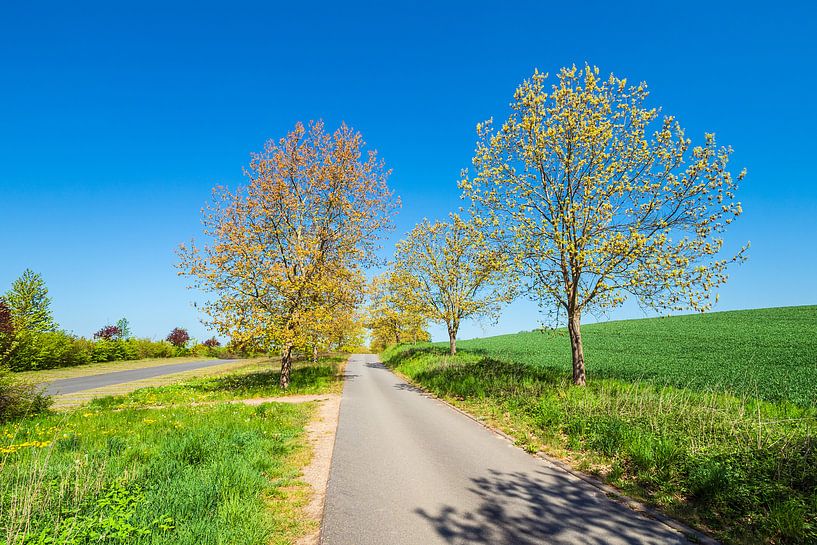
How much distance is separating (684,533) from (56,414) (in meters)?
18.4

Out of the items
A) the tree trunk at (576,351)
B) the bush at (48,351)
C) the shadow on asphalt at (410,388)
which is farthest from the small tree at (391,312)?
the bush at (48,351)

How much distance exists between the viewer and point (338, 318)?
22.0 metres

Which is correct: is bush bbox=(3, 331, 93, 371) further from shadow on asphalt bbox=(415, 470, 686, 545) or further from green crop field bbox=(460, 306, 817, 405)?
green crop field bbox=(460, 306, 817, 405)

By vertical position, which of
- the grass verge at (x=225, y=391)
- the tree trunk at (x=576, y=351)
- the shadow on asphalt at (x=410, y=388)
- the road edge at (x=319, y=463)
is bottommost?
the shadow on asphalt at (x=410, y=388)

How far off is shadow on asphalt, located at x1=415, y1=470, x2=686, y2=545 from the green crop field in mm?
7803

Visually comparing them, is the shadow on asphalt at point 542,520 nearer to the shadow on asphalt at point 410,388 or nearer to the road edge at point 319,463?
the road edge at point 319,463

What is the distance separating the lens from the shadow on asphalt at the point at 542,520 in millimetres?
5047

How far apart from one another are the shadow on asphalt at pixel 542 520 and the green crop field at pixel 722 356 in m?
7.80

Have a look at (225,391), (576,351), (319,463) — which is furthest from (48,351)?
(576,351)

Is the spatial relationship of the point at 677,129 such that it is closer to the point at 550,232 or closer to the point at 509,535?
the point at 550,232

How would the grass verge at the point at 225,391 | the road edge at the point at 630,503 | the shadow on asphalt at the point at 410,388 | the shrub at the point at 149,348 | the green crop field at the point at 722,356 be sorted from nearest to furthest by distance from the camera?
the road edge at the point at 630,503
the green crop field at the point at 722,356
the grass verge at the point at 225,391
the shadow on asphalt at the point at 410,388
the shrub at the point at 149,348

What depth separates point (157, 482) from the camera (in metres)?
6.36

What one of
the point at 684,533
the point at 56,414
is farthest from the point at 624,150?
the point at 56,414

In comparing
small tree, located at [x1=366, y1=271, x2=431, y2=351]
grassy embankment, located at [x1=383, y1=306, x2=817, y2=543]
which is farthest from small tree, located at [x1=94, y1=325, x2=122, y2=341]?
grassy embankment, located at [x1=383, y1=306, x2=817, y2=543]
